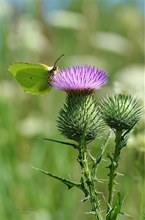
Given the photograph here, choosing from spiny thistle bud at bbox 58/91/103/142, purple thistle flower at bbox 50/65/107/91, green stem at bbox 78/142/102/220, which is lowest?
green stem at bbox 78/142/102/220

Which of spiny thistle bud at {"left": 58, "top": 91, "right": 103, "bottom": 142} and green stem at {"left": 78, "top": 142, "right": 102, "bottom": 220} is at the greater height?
spiny thistle bud at {"left": 58, "top": 91, "right": 103, "bottom": 142}

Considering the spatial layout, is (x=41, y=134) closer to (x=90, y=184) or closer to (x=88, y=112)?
(x=88, y=112)

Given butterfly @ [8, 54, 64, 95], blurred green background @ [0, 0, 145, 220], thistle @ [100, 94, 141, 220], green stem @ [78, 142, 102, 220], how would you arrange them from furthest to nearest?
blurred green background @ [0, 0, 145, 220] → butterfly @ [8, 54, 64, 95] → thistle @ [100, 94, 141, 220] → green stem @ [78, 142, 102, 220]

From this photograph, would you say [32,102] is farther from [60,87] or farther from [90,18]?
[60,87]

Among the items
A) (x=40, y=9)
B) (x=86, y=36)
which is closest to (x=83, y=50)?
(x=86, y=36)

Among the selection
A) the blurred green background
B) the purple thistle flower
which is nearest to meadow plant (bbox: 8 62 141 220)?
the purple thistle flower

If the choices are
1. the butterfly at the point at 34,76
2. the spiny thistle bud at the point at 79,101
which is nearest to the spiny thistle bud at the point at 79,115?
the spiny thistle bud at the point at 79,101

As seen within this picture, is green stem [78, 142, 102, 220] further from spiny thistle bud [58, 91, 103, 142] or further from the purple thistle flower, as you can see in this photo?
the purple thistle flower
